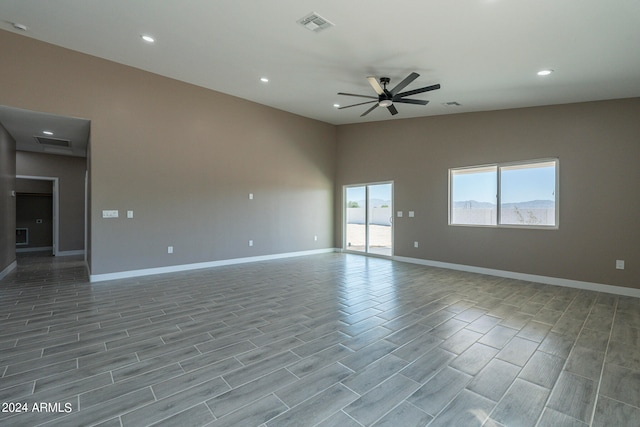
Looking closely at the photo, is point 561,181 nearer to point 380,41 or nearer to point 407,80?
point 407,80

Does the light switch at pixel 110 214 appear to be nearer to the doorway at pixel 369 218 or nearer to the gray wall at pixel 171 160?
the gray wall at pixel 171 160

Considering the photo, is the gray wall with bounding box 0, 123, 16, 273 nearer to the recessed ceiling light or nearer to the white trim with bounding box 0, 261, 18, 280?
the white trim with bounding box 0, 261, 18, 280

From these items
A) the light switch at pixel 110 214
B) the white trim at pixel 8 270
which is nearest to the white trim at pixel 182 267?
the light switch at pixel 110 214

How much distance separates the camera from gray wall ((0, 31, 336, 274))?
180 inches

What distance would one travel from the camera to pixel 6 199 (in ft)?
18.1

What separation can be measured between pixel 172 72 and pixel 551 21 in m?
5.58

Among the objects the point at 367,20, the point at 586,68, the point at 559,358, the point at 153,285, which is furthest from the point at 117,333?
the point at 586,68

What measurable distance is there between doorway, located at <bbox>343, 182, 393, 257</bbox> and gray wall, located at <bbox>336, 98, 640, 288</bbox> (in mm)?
363

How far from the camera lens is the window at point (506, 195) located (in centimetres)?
520

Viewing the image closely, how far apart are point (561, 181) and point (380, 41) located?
13.1 feet

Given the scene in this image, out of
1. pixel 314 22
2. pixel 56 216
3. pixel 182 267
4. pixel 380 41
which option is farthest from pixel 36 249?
pixel 380 41

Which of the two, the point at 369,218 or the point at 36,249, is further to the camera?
the point at 36,249

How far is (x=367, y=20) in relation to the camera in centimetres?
332

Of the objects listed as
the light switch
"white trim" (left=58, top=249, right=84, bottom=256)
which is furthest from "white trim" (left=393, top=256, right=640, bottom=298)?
"white trim" (left=58, top=249, right=84, bottom=256)
